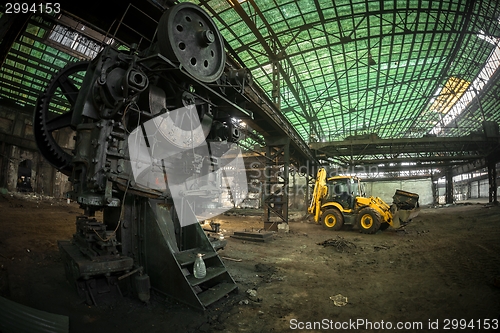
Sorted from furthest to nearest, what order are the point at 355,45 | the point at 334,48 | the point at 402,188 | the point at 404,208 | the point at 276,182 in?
the point at 402,188 < the point at 355,45 < the point at 334,48 < the point at 404,208 < the point at 276,182

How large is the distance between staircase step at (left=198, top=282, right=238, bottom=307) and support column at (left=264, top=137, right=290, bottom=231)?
6.60m

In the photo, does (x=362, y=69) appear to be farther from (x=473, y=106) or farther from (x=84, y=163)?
(x=84, y=163)

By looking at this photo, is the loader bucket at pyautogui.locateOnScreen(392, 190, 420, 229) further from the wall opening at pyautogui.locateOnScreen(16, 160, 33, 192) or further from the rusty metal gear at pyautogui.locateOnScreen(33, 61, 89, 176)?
the wall opening at pyautogui.locateOnScreen(16, 160, 33, 192)

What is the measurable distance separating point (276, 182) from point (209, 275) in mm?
6906

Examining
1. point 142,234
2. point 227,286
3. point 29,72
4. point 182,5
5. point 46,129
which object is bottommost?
point 227,286

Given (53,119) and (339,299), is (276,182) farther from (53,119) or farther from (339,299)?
(53,119)

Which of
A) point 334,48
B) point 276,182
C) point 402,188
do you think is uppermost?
point 334,48

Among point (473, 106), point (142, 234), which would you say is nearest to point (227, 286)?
point (142, 234)

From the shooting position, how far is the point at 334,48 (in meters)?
12.3

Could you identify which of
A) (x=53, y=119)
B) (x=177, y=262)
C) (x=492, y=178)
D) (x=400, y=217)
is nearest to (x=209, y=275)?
(x=177, y=262)

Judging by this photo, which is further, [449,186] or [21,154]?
[449,186]

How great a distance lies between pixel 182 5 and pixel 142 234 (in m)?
3.42

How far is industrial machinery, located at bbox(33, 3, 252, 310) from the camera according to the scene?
9.77ft

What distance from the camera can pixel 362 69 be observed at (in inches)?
565
